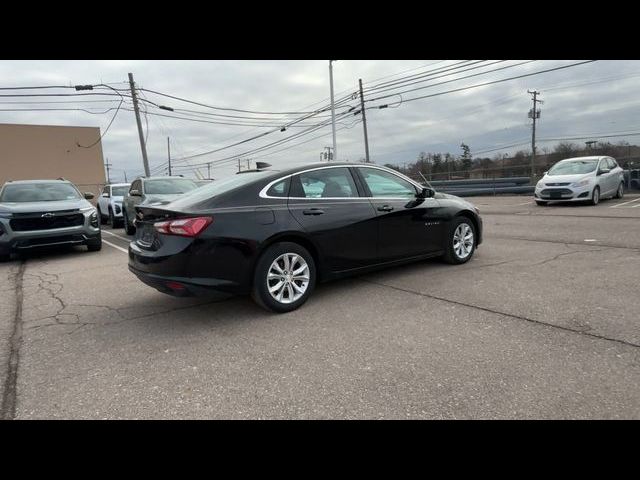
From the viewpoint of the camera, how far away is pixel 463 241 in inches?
248

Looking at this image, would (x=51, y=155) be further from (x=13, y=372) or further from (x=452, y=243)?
(x=452, y=243)

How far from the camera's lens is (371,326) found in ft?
Result: 13.1

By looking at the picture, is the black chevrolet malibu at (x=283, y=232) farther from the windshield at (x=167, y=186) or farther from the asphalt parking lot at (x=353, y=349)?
the windshield at (x=167, y=186)

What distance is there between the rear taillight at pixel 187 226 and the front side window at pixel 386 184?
219cm

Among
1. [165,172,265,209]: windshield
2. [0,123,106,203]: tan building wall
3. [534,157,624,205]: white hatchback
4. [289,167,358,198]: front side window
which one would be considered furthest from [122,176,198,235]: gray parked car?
[0,123,106,203]: tan building wall

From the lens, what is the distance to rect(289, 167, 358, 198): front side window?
186 inches

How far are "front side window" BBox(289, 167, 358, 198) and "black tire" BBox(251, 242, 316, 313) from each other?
2.04 ft

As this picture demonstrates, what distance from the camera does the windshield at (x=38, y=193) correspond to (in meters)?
8.98

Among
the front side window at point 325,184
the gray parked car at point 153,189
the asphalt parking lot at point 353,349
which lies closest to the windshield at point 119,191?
the gray parked car at point 153,189
